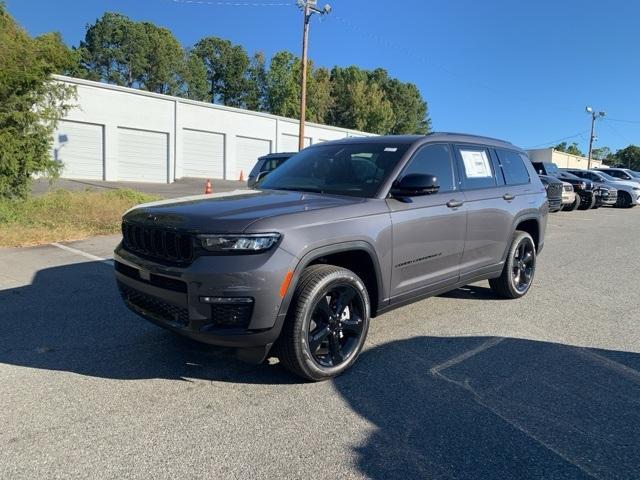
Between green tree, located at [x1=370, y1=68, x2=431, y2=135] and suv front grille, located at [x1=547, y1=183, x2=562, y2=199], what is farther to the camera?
green tree, located at [x1=370, y1=68, x2=431, y2=135]

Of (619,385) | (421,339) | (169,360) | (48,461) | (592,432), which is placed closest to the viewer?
(48,461)

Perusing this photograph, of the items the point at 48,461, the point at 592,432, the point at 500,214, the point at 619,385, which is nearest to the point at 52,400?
the point at 48,461

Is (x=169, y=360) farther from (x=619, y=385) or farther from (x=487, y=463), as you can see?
(x=619, y=385)

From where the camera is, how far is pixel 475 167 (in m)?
5.27

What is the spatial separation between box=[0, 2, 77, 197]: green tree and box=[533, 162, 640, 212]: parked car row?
1449cm

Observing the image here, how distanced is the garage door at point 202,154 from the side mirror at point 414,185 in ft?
91.6

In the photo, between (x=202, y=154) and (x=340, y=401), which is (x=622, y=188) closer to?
(x=202, y=154)

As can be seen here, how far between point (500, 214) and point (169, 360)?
363 cm

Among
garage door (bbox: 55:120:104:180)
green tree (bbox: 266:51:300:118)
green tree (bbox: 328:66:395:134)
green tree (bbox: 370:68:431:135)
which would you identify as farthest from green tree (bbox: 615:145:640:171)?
garage door (bbox: 55:120:104:180)

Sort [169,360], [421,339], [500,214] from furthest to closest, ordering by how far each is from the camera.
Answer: [500,214] < [421,339] < [169,360]

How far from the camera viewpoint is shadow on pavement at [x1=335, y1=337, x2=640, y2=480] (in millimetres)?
2746

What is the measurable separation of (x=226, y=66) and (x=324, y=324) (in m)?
68.0

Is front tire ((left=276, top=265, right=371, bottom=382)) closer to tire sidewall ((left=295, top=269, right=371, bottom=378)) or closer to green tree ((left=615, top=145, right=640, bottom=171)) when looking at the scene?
tire sidewall ((left=295, top=269, right=371, bottom=378))

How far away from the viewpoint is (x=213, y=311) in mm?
3205
